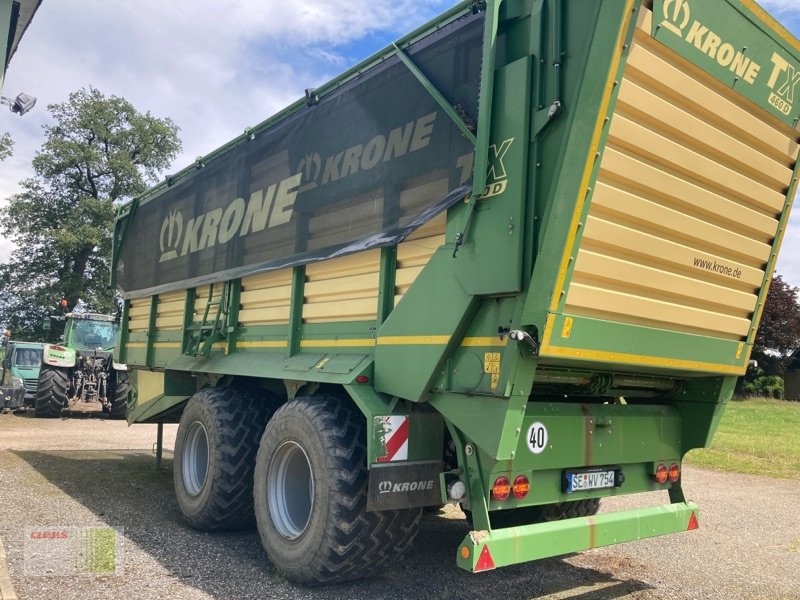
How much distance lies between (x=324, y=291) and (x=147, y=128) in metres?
32.6

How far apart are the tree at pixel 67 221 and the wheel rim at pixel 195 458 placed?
88.2 ft

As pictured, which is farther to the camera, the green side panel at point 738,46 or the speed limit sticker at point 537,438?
the speed limit sticker at point 537,438

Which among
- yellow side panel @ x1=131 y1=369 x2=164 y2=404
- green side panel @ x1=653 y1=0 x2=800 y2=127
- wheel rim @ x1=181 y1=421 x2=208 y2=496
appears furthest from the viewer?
yellow side panel @ x1=131 y1=369 x2=164 y2=404

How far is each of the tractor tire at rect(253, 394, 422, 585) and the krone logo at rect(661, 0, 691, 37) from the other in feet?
9.12

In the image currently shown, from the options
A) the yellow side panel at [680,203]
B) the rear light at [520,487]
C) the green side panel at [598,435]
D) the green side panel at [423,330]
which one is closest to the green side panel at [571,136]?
the yellow side panel at [680,203]

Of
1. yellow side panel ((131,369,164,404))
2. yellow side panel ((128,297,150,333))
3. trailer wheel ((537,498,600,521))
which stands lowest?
trailer wheel ((537,498,600,521))

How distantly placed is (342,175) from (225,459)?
2.38 metres

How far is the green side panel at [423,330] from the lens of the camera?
3.55 metres

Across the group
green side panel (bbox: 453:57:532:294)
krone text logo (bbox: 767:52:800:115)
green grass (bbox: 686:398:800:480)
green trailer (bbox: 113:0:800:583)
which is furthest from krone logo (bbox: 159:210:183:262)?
green grass (bbox: 686:398:800:480)

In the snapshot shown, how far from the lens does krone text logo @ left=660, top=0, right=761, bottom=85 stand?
3334mm

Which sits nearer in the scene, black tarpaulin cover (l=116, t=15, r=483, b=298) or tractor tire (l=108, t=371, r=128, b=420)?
black tarpaulin cover (l=116, t=15, r=483, b=298)

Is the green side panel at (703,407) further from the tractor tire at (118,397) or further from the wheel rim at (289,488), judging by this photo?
the tractor tire at (118,397)

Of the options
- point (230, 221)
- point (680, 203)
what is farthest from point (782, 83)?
point (230, 221)

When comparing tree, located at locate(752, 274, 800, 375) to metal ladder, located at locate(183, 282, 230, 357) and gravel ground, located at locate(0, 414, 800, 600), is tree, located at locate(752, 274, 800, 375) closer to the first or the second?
gravel ground, located at locate(0, 414, 800, 600)
